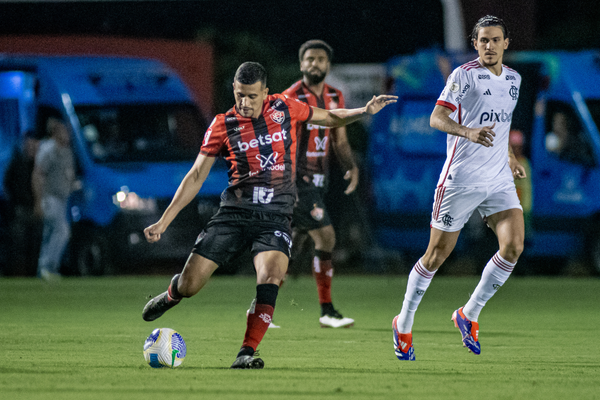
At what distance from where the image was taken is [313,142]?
32.6ft

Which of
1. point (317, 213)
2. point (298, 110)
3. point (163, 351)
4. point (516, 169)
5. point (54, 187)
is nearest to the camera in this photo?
point (163, 351)

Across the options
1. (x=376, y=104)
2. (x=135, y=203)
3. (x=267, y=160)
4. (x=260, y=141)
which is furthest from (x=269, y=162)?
(x=135, y=203)

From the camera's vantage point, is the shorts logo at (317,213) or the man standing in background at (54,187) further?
the man standing in background at (54,187)

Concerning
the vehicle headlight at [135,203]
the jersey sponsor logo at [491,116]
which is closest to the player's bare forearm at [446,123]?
the jersey sponsor logo at [491,116]

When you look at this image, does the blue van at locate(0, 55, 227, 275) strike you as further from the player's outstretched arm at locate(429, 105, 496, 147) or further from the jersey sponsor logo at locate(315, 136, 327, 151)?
the player's outstretched arm at locate(429, 105, 496, 147)

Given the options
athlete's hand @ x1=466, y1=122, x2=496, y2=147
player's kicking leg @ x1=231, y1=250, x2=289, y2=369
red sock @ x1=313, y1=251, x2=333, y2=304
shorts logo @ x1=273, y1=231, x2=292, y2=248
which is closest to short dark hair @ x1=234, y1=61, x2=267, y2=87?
shorts logo @ x1=273, y1=231, x2=292, y2=248

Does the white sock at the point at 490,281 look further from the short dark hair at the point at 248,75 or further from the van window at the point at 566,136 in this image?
the van window at the point at 566,136

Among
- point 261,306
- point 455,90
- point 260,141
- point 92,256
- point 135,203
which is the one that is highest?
point 455,90

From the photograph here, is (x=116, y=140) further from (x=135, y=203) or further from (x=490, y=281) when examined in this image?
(x=490, y=281)

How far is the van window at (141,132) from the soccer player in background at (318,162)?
245 inches

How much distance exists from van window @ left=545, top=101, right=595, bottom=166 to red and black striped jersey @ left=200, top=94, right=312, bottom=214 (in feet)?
33.8

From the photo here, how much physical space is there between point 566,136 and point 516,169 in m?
9.28

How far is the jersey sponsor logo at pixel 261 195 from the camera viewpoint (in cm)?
713

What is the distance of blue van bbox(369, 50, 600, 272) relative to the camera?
16.6m
